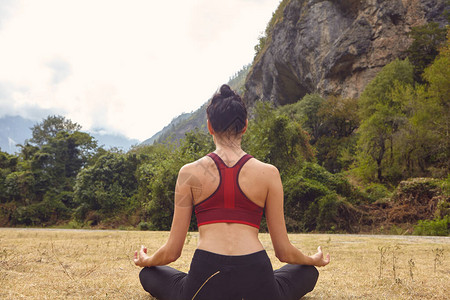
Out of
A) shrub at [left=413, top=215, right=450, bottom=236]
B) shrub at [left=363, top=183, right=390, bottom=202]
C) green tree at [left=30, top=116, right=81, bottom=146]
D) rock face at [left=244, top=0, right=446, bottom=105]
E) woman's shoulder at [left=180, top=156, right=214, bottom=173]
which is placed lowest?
shrub at [left=413, top=215, right=450, bottom=236]

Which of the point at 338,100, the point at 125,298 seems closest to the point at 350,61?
the point at 338,100

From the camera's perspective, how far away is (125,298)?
9.77 ft

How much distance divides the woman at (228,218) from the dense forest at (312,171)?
38.4 feet

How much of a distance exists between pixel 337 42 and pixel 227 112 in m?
35.8

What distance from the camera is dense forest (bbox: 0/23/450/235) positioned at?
48.8 ft

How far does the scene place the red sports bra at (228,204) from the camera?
83.7 inches

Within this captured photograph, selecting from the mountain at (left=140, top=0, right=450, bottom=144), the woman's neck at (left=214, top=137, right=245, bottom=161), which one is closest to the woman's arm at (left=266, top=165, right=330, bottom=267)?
the woman's neck at (left=214, top=137, right=245, bottom=161)

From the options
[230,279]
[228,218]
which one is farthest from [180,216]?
[230,279]

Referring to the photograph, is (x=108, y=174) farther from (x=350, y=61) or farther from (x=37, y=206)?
(x=350, y=61)

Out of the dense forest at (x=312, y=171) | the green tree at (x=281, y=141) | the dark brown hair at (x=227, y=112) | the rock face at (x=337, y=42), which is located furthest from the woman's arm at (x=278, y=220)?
the rock face at (x=337, y=42)

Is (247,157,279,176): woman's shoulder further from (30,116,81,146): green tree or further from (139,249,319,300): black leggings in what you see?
(30,116,81,146): green tree

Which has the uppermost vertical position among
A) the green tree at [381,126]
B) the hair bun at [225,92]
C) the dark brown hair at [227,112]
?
the hair bun at [225,92]

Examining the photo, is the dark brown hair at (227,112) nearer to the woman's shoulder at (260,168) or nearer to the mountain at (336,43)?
the woman's shoulder at (260,168)

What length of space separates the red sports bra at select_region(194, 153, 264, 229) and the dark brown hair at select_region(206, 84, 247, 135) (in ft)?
0.86
